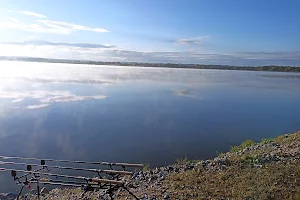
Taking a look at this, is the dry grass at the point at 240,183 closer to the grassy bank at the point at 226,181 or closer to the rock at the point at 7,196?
the grassy bank at the point at 226,181

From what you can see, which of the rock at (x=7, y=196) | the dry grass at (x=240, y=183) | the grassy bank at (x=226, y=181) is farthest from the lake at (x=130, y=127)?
the dry grass at (x=240, y=183)

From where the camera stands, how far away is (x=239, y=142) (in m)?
19.2

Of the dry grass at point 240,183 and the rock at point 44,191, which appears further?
the rock at point 44,191

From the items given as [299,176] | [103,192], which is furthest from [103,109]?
[299,176]

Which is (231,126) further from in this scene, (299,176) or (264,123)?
(299,176)

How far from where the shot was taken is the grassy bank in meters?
7.90

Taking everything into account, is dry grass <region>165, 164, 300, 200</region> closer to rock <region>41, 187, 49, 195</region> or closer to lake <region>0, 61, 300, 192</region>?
rock <region>41, 187, 49, 195</region>

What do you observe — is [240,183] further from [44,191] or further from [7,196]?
[7,196]

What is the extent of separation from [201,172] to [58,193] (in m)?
5.54

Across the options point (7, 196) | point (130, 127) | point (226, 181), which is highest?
point (226, 181)

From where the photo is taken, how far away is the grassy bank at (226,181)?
7.90 meters

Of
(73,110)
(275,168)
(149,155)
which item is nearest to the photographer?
(275,168)

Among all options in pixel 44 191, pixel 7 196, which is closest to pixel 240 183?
pixel 44 191

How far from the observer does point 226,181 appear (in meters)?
8.83
